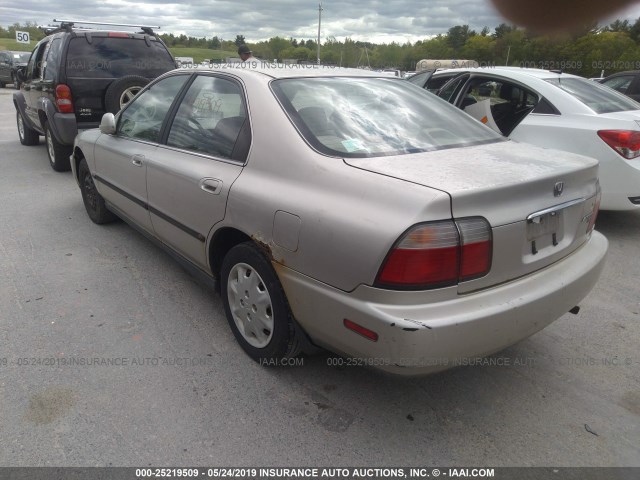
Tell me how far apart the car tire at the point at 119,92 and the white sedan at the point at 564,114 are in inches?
156

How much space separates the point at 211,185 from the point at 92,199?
2.71 meters

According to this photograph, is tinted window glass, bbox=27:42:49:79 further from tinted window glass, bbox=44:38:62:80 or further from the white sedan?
the white sedan

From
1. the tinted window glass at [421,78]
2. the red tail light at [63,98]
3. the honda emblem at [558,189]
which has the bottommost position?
the honda emblem at [558,189]

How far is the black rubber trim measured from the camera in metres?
3.01

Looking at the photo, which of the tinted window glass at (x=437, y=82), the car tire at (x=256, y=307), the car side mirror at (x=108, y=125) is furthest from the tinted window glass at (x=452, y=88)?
A: the car tire at (x=256, y=307)

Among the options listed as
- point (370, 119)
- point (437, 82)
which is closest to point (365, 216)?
point (370, 119)

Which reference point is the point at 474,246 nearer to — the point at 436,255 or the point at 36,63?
the point at 436,255

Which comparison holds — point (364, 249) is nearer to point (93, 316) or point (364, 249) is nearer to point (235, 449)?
point (235, 449)

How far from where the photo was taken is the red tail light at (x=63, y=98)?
6.48 metres

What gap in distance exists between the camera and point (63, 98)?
652 cm

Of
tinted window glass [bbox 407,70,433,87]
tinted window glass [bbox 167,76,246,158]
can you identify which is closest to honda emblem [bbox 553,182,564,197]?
tinted window glass [bbox 167,76,246,158]

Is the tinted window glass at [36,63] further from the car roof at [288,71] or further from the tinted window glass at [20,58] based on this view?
the tinted window glass at [20,58]

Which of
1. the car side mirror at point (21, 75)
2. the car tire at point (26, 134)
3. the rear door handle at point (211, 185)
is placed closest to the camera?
the rear door handle at point (211, 185)

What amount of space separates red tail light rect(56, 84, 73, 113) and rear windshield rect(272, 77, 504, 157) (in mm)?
4910
